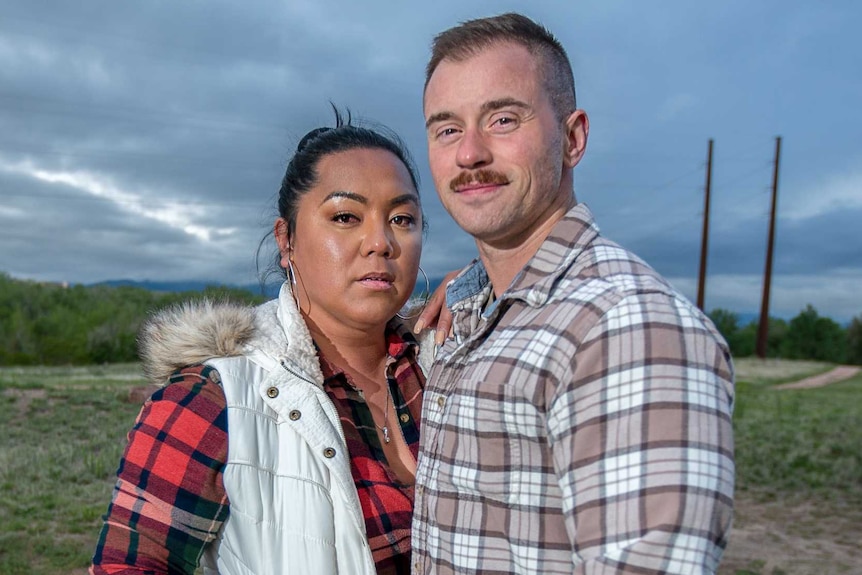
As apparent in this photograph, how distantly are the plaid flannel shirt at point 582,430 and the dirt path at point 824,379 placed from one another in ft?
73.8

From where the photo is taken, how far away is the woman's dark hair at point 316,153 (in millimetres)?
2477

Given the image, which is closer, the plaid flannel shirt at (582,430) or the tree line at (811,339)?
the plaid flannel shirt at (582,430)

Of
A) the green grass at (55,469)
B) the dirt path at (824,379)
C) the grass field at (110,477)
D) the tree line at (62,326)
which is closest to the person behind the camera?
the green grass at (55,469)

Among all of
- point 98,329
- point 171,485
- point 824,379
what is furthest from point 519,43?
point 98,329

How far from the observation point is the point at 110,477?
8148 mm

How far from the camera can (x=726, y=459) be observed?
1.35 metres

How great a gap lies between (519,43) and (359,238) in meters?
0.78

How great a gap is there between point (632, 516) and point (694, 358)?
0.96 feet

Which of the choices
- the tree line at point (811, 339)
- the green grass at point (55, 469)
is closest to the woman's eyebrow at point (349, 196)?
the green grass at point (55, 469)

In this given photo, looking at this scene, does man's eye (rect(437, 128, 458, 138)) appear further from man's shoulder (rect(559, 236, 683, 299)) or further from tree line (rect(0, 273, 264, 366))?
tree line (rect(0, 273, 264, 366))

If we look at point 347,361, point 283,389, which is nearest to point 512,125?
point 283,389

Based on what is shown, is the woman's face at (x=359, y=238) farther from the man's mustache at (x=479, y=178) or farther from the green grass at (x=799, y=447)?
the green grass at (x=799, y=447)

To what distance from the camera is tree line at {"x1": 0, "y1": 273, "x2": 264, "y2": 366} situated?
34406mm

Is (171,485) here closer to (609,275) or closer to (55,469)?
(609,275)
